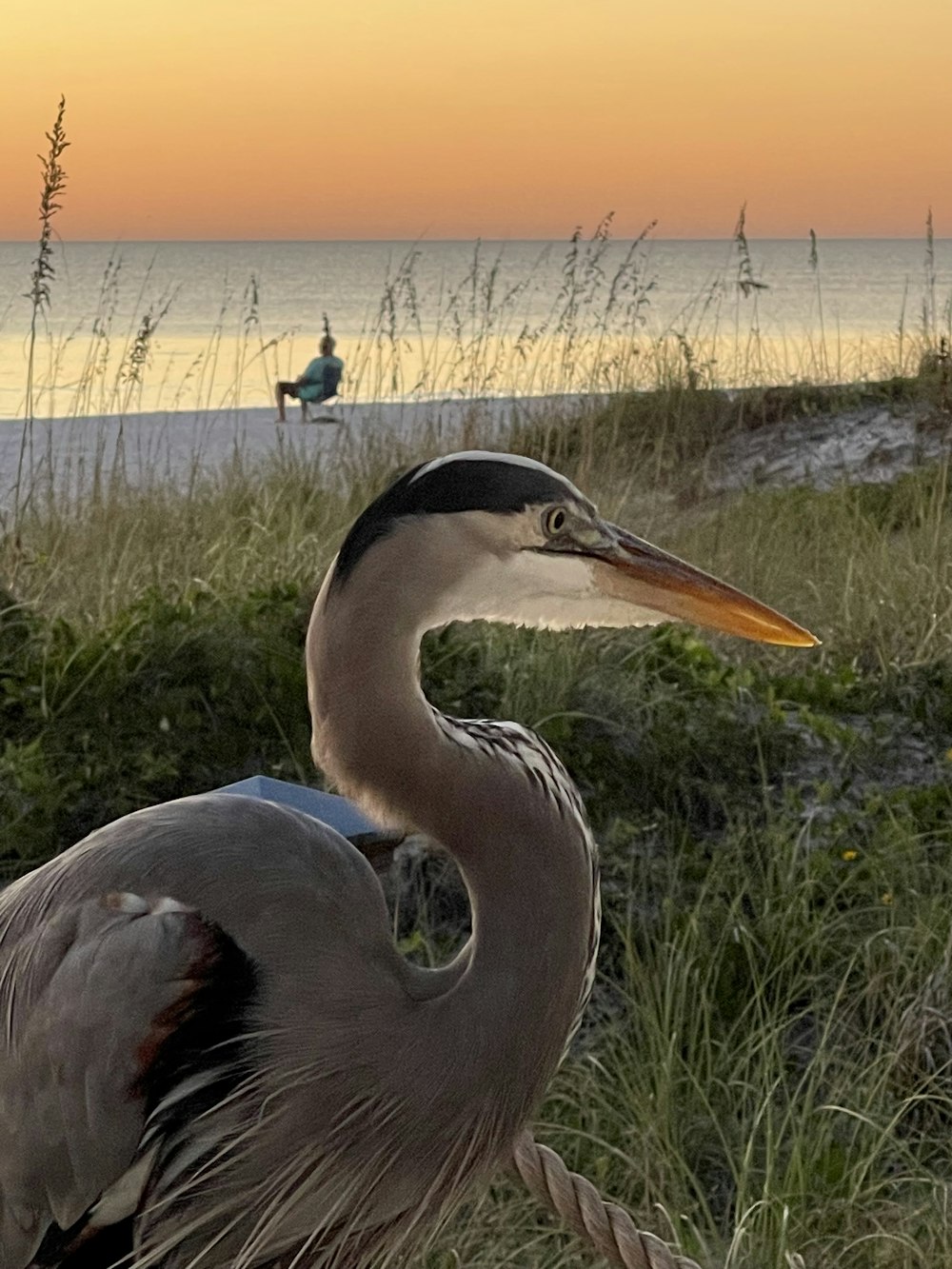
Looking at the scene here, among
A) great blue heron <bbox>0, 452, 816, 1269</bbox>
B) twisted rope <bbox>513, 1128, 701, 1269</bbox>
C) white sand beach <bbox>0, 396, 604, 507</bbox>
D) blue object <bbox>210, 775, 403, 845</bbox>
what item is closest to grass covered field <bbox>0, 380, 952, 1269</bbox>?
twisted rope <bbox>513, 1128, 701, 1269</bbox>

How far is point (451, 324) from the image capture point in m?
7.90

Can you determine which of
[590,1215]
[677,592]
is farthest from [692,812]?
[677,592]

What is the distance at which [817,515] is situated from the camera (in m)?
6.24

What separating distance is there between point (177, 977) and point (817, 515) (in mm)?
4889

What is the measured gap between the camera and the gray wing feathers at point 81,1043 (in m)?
1.72

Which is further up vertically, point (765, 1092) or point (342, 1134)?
point (342, 1134)

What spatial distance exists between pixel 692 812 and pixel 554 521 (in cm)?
204

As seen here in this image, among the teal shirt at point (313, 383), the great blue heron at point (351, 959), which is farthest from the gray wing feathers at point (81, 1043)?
the teal shirt at point (313, 383)

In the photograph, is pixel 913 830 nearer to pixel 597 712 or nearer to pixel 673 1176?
pixel 597 712

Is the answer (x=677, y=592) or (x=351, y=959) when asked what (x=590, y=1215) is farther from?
(x=677, y=592)

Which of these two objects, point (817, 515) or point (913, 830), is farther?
point (817, 515)

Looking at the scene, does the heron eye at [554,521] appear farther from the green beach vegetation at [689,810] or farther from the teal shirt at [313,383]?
the teal shirt at [313,383]

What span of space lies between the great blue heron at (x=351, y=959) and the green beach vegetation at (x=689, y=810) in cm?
73

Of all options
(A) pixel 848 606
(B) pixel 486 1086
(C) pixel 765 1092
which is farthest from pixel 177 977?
(A) pixel 848 606
